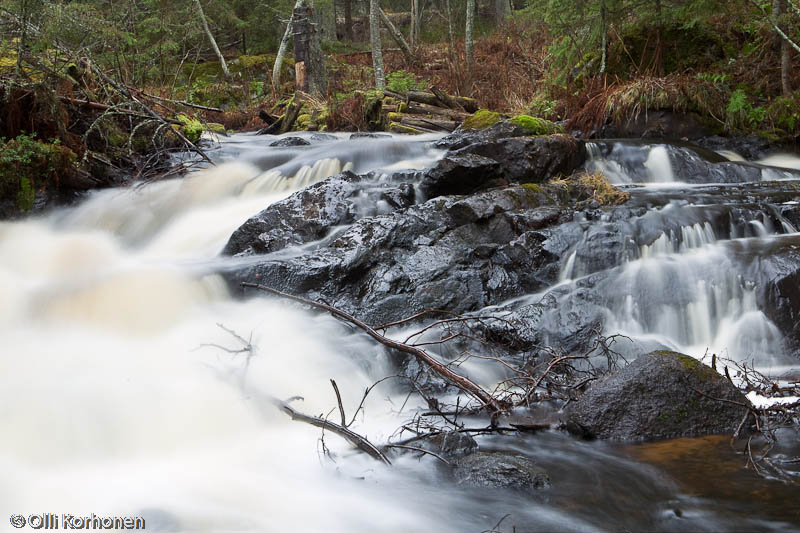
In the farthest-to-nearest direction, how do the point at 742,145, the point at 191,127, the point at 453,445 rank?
1. the point at 191,127
2. the point at 742,145
3. the point at 453,445

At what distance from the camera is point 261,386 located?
4797mm

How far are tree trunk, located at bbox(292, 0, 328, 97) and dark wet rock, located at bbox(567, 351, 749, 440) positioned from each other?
43.5ft

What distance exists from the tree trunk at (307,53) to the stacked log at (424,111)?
2.26m

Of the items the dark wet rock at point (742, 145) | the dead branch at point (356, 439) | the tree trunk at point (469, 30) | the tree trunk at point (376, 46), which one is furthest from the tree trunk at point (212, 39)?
the dead branch at point (356, 439)

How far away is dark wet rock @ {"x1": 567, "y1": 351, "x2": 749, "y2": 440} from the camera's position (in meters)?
3.95

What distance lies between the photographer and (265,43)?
23781 millimetres

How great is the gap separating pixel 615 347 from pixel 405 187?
3.59 m

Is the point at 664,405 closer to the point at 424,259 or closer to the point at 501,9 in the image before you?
the point at 424,259

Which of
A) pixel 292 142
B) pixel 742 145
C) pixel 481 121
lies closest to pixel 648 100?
pixel 742 145

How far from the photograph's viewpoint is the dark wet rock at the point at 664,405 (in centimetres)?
395

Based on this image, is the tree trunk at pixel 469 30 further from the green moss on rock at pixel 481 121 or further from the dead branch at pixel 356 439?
the dead branch at pixel 356 439

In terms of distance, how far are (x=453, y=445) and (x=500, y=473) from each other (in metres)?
0.47

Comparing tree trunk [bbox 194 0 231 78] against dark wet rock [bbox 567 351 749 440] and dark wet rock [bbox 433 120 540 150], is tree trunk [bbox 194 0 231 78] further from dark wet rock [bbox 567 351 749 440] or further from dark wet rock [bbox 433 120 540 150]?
dark wet rock [bbox 567 351 749 440]

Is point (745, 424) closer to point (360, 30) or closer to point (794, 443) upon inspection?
point (794, 443)
